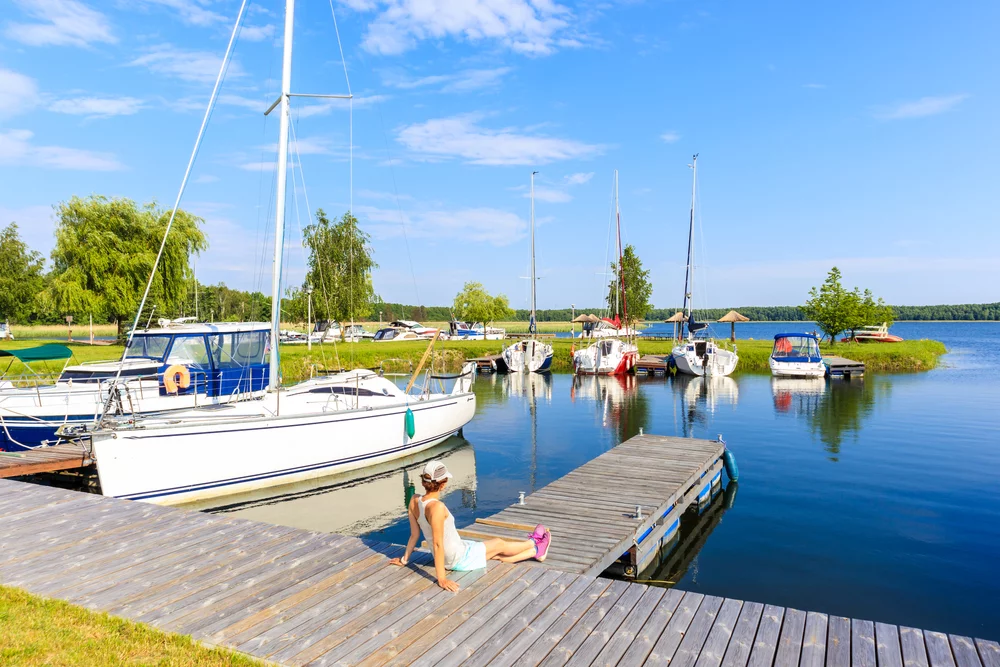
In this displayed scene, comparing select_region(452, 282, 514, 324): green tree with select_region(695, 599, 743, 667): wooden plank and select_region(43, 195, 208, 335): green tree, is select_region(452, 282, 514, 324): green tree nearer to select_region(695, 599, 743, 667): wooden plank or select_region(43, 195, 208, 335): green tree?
select_region(43, 195, 208, 335): green tree

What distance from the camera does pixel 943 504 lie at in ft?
47.0

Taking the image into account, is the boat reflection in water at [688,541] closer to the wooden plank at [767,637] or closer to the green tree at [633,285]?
the wooden plank at [767,637]

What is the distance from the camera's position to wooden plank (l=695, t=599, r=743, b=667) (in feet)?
16.3

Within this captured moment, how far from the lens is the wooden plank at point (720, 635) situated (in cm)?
498

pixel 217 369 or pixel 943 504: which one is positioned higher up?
pixel 217 369

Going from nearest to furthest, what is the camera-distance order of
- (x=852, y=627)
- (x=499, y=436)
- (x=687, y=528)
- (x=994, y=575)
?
(x=852, y=627), (x=994, y=575), (x=687, y=528), (x=499, y=436)

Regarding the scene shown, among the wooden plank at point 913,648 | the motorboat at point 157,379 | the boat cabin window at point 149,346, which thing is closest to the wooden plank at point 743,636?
the wooden plank at point 913,648

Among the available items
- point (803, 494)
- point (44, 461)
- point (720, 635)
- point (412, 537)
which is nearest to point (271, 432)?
point (44, 461)

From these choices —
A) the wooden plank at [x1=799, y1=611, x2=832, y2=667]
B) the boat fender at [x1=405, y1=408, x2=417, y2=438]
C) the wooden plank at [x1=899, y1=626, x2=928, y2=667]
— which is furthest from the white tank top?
the boat fender at [x1=405, y1=408, x2=417, y2=438]

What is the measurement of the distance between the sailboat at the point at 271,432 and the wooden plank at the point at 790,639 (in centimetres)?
1199

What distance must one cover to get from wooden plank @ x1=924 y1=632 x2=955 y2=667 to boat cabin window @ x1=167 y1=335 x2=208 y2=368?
54.1 feet

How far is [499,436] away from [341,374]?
23.9 feet

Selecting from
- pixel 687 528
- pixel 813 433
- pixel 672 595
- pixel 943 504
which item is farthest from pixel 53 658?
pixel 813 433

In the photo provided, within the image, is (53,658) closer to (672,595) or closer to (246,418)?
(672,595)
